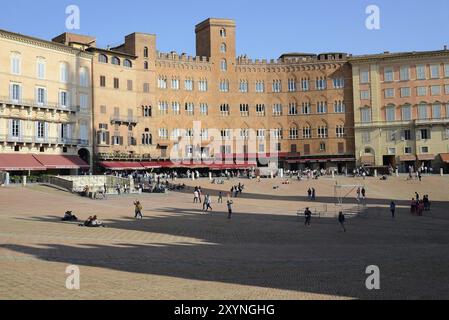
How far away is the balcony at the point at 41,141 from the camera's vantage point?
57.3 metres

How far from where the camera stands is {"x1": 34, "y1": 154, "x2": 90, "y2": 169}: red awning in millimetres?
59906

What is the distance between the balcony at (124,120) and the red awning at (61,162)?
8506mm

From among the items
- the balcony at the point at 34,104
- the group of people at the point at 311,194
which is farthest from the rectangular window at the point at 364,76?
the balcony at the point at 34,104

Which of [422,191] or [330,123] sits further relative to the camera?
[330,123]

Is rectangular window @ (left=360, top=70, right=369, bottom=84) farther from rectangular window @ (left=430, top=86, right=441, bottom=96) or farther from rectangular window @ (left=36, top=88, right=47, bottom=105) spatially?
rectangular window @ (left=36, top=88, right=47, bottom=105)

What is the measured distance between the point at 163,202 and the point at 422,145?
4899cm

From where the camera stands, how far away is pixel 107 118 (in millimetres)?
70375

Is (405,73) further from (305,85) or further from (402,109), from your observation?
(305,85)

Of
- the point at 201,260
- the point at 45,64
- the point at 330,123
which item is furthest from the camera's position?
the point at 330,123

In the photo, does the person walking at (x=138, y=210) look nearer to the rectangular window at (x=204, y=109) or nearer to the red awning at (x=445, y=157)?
the rectangular window at (x=204, y=109)

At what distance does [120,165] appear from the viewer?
2694 inches

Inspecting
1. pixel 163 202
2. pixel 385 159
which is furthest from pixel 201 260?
pixel 385 159

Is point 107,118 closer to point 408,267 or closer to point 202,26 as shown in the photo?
point 202,26

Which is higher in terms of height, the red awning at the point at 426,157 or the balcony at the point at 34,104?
the balcony at the point at 34,104
